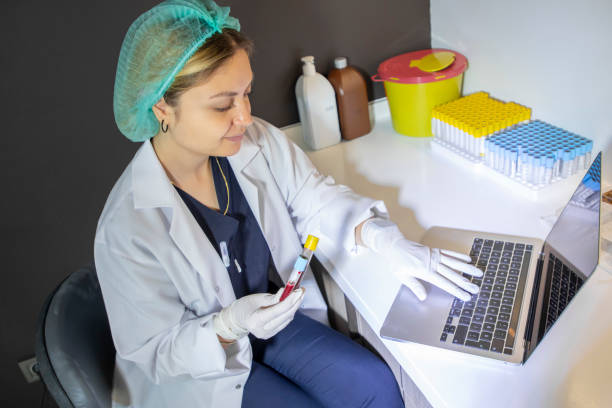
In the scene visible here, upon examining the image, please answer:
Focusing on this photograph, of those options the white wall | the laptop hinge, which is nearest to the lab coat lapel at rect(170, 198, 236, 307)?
the laptop hinge

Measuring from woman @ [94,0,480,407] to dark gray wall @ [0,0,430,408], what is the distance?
42 centimetres

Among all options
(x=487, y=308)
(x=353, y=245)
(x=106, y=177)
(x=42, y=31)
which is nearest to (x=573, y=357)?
(x=487, y=308)

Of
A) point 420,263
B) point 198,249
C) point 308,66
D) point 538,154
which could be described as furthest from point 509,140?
point 198,249

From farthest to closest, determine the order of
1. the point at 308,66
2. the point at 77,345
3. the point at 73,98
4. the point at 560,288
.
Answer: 1. the point at 308,66
2. the point at 73,98
3. the point at 77,345
4. the point at 560,288

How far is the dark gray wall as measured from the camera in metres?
1.35

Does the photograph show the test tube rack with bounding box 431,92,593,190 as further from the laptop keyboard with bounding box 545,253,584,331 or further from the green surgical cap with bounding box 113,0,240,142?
the green surgical cap with bounding box 113,0,240,142

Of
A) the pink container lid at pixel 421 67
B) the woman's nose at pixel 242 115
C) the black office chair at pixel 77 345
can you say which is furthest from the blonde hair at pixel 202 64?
the pink container lid at pixel 421 67

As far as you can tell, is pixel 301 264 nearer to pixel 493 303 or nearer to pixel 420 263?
pixel 420 263

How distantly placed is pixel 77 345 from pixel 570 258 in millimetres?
1041

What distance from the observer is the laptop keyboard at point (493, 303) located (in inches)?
34.8

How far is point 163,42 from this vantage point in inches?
36.9

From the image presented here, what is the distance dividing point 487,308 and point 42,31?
1333 mm

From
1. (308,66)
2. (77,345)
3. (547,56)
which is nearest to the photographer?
(77,345)

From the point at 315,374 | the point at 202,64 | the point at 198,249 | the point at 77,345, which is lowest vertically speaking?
the point at 315,374
